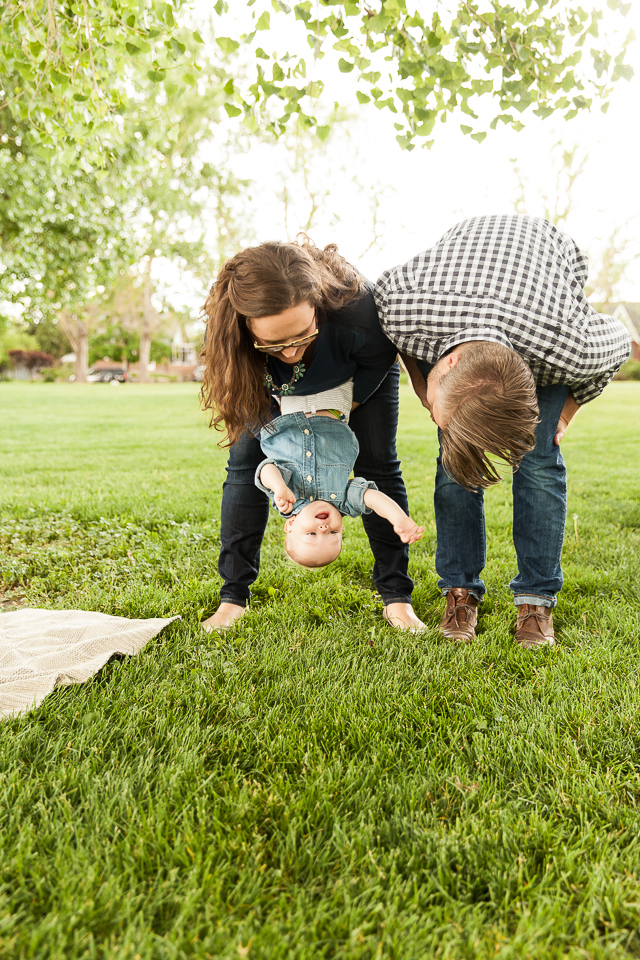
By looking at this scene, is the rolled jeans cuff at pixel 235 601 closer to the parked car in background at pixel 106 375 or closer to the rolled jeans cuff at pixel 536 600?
the rolled jeans cuff at pixel 536 600

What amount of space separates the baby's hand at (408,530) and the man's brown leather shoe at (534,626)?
2.64 feet

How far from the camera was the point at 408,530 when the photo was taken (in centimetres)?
257

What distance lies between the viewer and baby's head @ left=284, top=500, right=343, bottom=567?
2783 mm

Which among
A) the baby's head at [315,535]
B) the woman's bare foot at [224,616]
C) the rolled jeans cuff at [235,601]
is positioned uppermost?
the baby's head at [315,535]

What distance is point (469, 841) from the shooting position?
1700 mm

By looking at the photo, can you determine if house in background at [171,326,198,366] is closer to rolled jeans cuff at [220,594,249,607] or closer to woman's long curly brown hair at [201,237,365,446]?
rolled jeans cuff at [220,594,249,607]

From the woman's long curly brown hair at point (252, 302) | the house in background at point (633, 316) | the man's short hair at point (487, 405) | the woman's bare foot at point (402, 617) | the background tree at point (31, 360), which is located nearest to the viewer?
the man's short hair at point (487, 405)

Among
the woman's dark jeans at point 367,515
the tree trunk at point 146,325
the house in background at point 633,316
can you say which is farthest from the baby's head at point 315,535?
the house in background at point 633,316

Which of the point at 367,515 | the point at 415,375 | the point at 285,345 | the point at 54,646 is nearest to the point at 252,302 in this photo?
the point at 285,345

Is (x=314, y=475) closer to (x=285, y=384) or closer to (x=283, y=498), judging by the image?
(x=283, y=498)

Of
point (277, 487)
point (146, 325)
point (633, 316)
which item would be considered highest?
point (633, 316)

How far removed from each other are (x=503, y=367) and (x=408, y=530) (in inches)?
28.4

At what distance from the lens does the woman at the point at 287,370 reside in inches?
98.7

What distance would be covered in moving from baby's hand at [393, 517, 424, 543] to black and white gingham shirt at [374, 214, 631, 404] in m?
0.69
